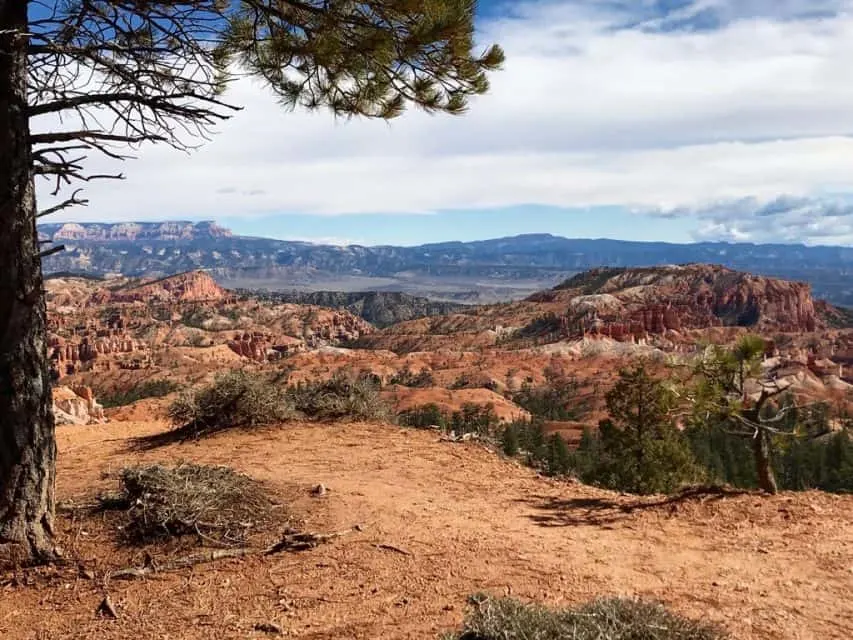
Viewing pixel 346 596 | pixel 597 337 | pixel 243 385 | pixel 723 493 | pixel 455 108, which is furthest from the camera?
pixel 597 337

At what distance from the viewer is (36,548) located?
5.74 meters

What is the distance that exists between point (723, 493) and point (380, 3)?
7177 millimetres

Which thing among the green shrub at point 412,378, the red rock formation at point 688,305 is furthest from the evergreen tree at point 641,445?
the red rock formation at point 688,305

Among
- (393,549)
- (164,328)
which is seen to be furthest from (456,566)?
(164,328)

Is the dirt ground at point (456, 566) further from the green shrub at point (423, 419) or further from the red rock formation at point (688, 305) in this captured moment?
the red rock formation at point (688, 305)

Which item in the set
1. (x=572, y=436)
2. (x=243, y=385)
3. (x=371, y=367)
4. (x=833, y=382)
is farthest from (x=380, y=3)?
(x=833, y=382)

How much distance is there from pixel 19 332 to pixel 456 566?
441 centimetres

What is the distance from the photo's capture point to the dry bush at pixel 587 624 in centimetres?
369

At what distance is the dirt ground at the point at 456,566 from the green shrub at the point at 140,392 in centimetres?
6233

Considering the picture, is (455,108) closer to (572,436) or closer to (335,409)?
(335,409)

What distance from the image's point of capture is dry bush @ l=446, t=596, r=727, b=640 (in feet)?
12.1

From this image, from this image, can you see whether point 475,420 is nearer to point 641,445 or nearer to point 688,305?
point 641,445

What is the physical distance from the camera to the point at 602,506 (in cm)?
834

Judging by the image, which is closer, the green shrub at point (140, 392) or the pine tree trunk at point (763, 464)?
the pine tree trunk at point (763, 464)
